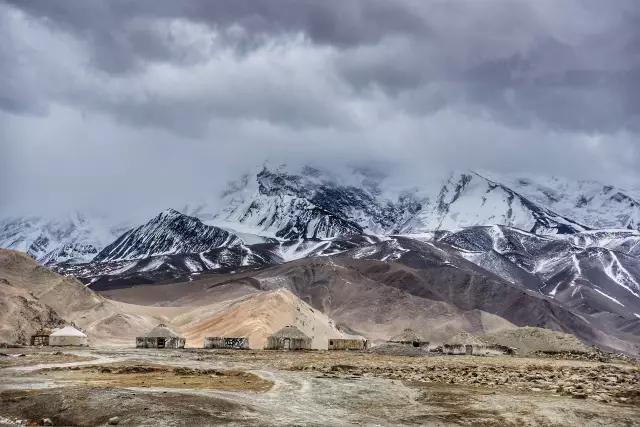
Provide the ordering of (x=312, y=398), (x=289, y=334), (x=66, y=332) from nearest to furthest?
(x=312, y=398) < (x=66, y=332) < (x=289, y=334)

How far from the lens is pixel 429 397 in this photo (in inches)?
1307

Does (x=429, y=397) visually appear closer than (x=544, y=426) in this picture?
No

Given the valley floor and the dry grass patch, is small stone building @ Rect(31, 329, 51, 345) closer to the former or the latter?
the dry grass patch

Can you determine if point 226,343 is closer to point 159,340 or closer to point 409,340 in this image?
point 159,340

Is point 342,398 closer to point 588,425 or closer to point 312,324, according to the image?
point 588,425

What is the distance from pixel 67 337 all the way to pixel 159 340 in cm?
1089

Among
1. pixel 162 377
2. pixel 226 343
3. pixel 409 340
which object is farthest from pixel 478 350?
pixel 162 377

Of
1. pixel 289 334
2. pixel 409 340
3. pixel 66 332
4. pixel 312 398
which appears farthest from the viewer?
pixel 409 340

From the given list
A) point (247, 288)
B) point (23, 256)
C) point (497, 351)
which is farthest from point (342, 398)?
point (247, 288)

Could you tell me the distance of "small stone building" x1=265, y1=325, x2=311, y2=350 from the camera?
95.9m

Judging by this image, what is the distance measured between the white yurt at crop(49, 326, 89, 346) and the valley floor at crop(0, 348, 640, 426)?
4710 centimetres

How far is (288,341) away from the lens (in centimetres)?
→ 9612

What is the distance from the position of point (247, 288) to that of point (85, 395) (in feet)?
555

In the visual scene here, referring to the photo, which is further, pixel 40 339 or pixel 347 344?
pixel 347 344
